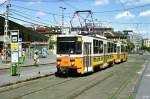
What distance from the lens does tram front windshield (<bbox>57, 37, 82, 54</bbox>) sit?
2745cm

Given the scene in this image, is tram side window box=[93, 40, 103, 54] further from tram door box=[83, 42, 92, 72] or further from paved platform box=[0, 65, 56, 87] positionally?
paved platform box=[0, 65, 56, 87]

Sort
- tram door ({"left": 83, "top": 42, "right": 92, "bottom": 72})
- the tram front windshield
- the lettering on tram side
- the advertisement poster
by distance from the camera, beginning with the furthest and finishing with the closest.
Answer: the lettering on tram side → tram door ({"left": 83, "top": 42, "right": 92, "bottom": 72}) → the advertisement poster → the tram front windshield

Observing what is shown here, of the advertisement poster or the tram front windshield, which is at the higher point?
the tram front windshield

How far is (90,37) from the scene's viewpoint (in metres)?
30.2

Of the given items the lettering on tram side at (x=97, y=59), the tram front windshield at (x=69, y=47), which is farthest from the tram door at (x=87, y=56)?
the lettering on tram side at (x=97, y=59)

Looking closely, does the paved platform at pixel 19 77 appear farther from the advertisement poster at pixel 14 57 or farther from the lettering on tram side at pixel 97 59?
the lettering on tram side at pixel 97 59

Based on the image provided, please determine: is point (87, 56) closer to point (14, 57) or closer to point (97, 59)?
point (97, 59)

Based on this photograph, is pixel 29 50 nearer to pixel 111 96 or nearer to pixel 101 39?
pixel 101 39

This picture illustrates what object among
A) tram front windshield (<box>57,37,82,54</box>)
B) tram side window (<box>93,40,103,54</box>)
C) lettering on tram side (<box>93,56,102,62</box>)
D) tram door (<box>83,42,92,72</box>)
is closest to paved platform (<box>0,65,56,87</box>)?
tram front windshield (<box>57,37,82,54</box>)

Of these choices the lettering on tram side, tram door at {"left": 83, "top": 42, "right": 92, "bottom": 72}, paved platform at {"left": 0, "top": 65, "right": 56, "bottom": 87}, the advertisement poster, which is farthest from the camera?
the lettering on tram side

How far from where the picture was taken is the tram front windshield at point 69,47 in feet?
90.0

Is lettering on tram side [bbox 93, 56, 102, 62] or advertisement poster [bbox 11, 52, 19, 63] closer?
advertisement poster [bbox 11, 52, 19, 63]

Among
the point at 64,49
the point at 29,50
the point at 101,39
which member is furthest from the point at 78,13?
the point at 29,50

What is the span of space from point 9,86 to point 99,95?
5763mm
